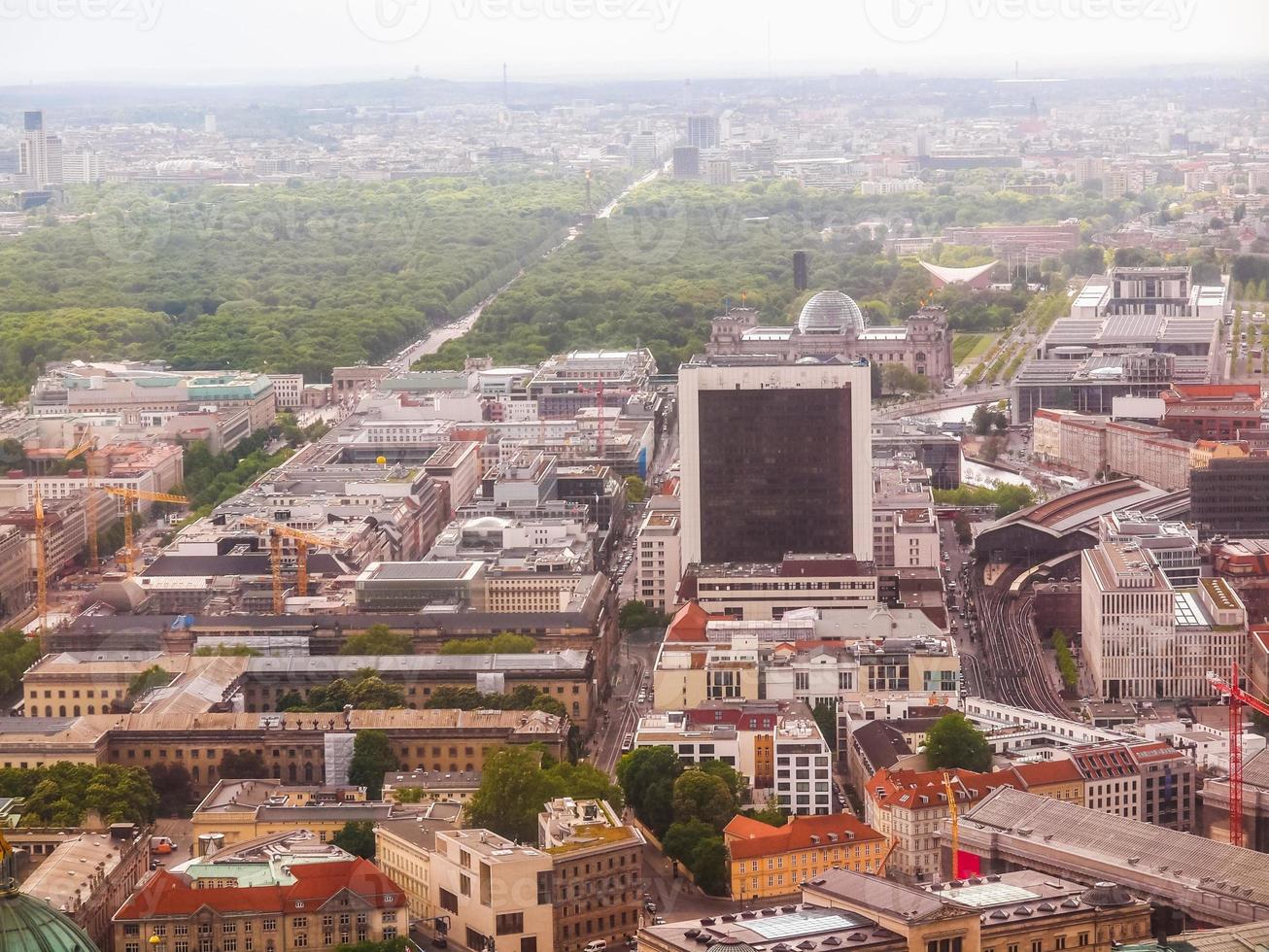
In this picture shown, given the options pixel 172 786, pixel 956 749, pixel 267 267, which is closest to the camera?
pixel 956 749

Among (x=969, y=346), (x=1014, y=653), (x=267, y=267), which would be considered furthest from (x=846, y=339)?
(x=1014, y=653)

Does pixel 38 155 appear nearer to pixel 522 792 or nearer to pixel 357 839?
pixel 522 792

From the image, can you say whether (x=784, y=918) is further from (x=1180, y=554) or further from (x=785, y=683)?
(x=1180, y=554)

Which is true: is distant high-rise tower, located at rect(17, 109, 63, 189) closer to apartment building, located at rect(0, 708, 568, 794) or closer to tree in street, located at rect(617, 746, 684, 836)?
apartment building, located at rect(0, 708, 568, 794)

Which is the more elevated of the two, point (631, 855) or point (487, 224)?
point (487, 224)

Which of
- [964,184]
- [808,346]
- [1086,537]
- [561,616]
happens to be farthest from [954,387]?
[964,184]

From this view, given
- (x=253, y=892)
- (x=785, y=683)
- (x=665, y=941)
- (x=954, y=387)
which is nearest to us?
(x=665, y=941)

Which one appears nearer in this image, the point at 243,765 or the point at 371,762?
the point at 371,762
